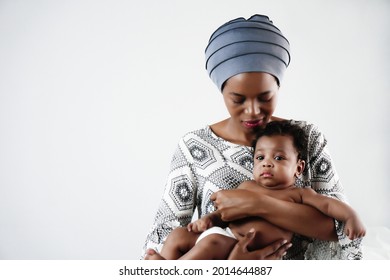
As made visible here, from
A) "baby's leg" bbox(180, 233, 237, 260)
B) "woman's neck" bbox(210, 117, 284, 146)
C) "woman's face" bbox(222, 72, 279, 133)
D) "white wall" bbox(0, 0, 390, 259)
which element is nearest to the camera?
"baby's leg" bbox(180, 233, 237, 260)

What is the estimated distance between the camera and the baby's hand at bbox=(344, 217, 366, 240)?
0.92m

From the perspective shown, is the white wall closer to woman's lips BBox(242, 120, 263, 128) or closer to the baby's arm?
woman's lips BBox(242, 120, 263, 128)

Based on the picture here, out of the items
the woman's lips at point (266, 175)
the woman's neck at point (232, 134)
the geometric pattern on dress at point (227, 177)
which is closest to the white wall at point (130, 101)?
the woman's neck at point (232, 134)

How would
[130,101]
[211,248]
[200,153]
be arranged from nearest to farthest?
[211,248]
[200,153]
[130,101]

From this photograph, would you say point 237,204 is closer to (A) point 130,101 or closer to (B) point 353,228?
(B) point 353,228

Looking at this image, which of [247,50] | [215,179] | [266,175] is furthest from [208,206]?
[247,50]

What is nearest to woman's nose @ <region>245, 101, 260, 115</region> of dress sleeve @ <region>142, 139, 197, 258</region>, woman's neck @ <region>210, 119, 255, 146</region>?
woman's neck @ <region>210, 119, 255, 146</region>

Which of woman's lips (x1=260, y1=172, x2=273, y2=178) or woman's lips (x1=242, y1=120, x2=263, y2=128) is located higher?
woman's lips (x1=242, y1=120, x2=263, y2=128)

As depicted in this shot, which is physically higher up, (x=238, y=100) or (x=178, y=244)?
(x=238, y=100)

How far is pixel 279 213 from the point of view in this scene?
0.95 meters

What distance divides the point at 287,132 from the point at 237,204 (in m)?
0.22

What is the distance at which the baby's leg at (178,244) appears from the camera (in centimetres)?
98

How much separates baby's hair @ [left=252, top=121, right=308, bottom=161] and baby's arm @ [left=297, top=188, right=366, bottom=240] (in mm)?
118
